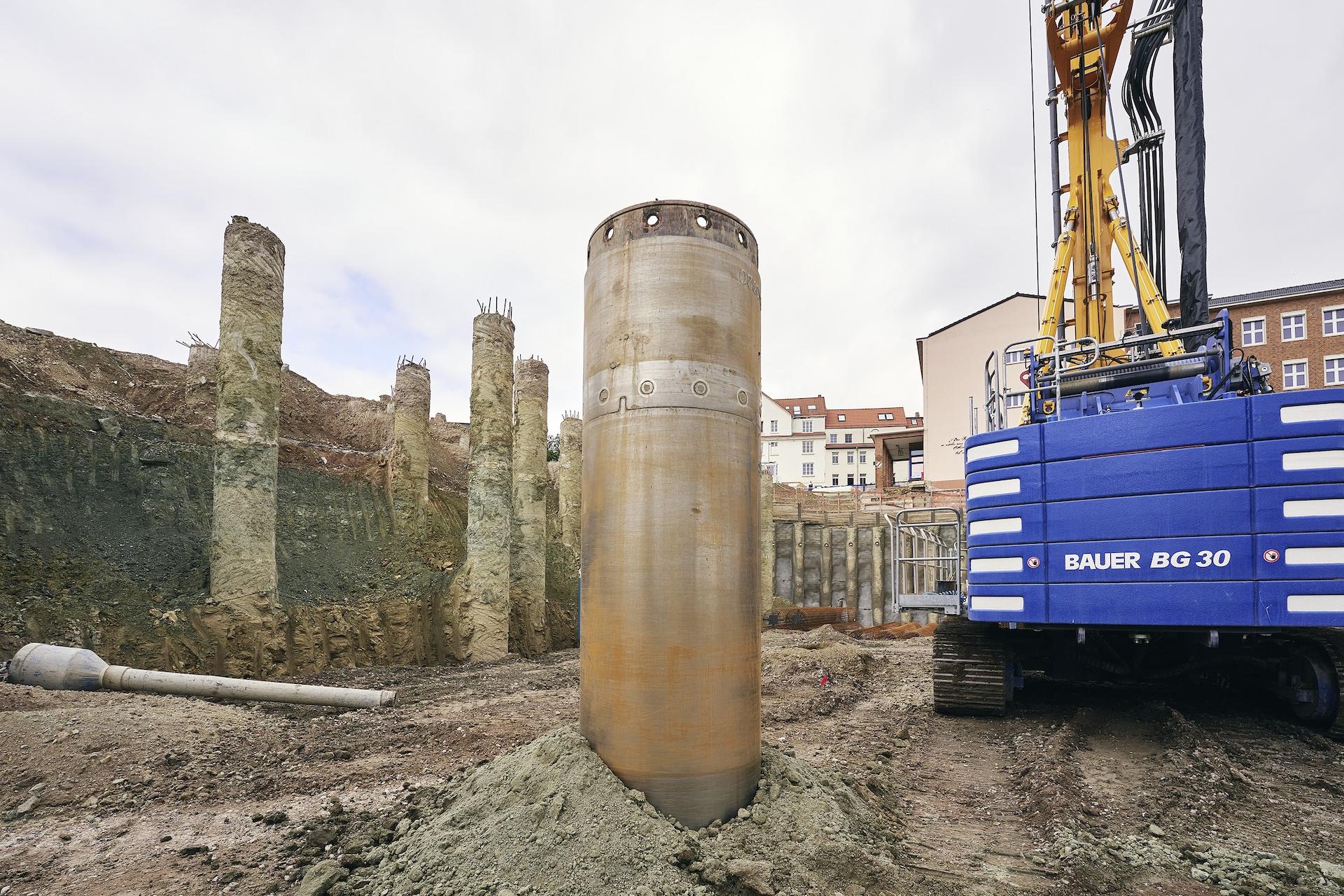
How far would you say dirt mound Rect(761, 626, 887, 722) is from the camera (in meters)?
9.08

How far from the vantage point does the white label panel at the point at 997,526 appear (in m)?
7.40

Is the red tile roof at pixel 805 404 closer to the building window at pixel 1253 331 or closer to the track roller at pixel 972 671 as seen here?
the building window at pixel 1253 331

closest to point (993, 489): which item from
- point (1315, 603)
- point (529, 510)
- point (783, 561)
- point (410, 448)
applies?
point (1315, 603)

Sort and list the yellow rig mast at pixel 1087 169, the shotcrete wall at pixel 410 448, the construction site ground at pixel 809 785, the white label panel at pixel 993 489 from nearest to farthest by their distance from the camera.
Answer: the construction site ground at pixel 809 785 → the white label panel at pixel 993 489 → the yellow rig mast at pixel 1087 169 → the shotcrete wall at pixel 410 448

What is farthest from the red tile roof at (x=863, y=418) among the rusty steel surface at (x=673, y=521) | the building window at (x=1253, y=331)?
the rusty steel surface at (x=673, y=521)

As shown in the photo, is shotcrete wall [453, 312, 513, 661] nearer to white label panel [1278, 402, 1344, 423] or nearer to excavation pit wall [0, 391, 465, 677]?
excavation pit wall [0, 391, 465, 677]

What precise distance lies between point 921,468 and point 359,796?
147 ft

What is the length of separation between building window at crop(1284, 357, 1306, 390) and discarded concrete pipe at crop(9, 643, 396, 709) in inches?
1692

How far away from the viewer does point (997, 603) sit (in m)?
7.46

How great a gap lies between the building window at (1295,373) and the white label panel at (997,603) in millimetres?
38070

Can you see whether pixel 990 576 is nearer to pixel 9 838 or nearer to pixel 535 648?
pixel 9 838

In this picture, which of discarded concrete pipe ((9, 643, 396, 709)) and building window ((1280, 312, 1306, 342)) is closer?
discarded concrete pipe ((9, 643, 396, 709))

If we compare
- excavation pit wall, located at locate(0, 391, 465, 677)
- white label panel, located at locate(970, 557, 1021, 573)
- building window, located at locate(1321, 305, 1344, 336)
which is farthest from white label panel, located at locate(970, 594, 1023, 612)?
building window, located at locate(1321, 305, 1344, 336)

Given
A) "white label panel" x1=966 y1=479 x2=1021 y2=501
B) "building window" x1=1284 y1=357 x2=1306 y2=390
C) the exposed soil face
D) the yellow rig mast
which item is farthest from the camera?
"building window" x1=1284 y1=357 x2=1306 y2=390
